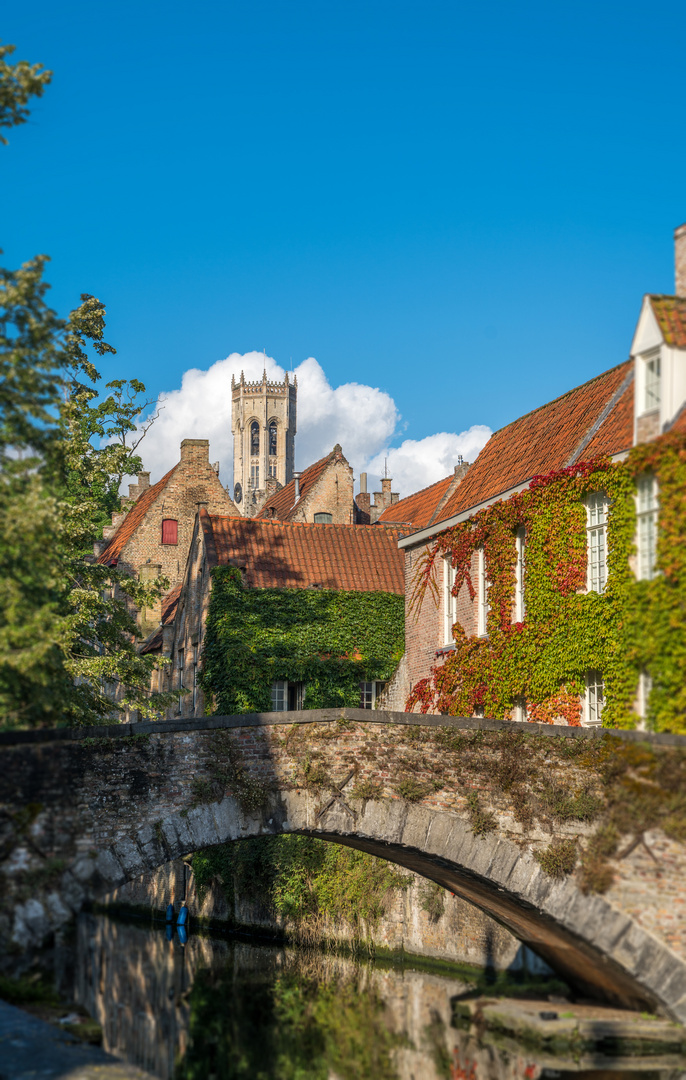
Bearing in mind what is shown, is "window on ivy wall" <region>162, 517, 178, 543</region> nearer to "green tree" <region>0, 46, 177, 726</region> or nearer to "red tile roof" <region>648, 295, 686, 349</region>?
"green tree" <region>0, 46, 177, 726</region>

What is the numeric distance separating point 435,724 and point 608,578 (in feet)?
10.7

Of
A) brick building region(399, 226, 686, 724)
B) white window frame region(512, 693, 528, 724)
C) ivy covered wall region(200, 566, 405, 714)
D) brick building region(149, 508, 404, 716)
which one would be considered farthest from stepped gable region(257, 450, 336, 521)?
white window frame region(512, 693, 528, 724)

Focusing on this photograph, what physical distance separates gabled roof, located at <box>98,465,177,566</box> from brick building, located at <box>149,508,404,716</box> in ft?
31.1

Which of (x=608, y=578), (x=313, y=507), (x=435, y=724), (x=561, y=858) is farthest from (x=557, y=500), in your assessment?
(x=313, y=507)

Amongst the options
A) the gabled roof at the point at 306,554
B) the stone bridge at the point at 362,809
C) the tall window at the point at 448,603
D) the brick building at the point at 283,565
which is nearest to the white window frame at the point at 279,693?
the brick building at the point at 283,565

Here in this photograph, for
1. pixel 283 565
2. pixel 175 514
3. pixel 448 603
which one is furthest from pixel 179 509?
pixel 448 603

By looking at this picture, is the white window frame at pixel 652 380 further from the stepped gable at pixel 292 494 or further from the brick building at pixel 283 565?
the stepped gable at pixel 292 494

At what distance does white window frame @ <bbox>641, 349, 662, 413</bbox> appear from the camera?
1579cm

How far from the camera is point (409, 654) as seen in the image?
84.1 feet

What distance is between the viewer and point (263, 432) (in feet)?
422

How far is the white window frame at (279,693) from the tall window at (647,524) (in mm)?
11865

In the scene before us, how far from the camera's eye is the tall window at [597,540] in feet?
56.9

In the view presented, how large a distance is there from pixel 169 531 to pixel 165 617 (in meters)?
4.19

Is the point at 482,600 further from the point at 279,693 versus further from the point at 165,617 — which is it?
the point at 165,617
